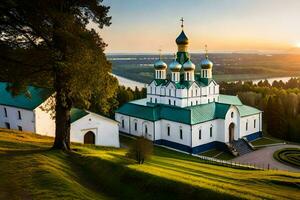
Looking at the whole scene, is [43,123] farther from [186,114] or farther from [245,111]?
→ [245,111]

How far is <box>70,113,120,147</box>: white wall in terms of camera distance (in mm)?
29997

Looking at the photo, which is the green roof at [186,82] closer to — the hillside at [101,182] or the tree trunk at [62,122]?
the tree trunk at [62,122]

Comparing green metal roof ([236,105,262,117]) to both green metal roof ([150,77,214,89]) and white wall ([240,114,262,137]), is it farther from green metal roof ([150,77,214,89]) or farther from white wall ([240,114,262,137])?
green metal roof ([150,77,214,89])

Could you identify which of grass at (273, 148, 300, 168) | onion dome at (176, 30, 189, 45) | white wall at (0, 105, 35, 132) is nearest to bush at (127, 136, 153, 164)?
white wall at (0, 105, 35, 132)

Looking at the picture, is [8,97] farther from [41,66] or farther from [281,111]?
[281,111]

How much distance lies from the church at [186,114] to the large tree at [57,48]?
16.5m

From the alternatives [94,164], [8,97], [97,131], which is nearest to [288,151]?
[97,131]

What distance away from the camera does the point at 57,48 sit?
16719mm

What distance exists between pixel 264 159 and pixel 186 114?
805cm

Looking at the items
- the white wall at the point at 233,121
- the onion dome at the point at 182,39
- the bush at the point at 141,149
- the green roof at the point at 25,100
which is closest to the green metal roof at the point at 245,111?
the white wall at the point at 233,121

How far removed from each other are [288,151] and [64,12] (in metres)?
25.8

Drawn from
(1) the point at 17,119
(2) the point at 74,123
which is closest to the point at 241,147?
(2) the point at 74,123

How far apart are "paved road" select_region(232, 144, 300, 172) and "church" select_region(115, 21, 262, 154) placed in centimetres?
259

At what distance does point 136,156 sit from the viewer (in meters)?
18.3
